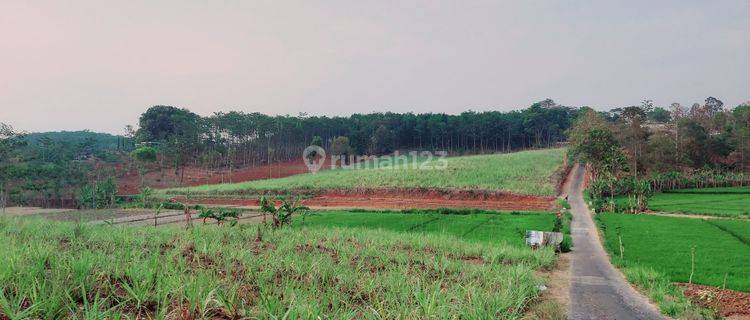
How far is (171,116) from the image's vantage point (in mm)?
94000

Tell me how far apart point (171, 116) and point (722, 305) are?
318 feet

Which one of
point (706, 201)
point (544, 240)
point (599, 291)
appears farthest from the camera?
point (706, 201)

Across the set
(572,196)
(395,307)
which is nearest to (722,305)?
(395,307)

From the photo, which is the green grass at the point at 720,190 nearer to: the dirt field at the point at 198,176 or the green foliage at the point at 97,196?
the dirt field at the point at 198,176

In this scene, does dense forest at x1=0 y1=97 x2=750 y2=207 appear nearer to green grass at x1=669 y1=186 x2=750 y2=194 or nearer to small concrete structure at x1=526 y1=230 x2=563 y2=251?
green grass at x1=669 y1=186 x2=750 y2=194

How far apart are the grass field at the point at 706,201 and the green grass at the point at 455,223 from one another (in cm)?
1122

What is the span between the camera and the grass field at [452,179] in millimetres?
51969

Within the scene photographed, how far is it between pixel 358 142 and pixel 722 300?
263 feet

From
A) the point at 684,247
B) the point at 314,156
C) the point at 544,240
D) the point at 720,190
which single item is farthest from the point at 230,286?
the point at 314,156

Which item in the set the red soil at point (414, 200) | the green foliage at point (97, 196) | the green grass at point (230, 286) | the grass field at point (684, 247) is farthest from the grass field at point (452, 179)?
the green grass at point (230, 286)

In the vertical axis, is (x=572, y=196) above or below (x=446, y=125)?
below

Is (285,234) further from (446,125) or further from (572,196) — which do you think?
(446,125)

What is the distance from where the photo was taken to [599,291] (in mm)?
12055

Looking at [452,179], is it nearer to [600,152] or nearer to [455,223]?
[600,152]
